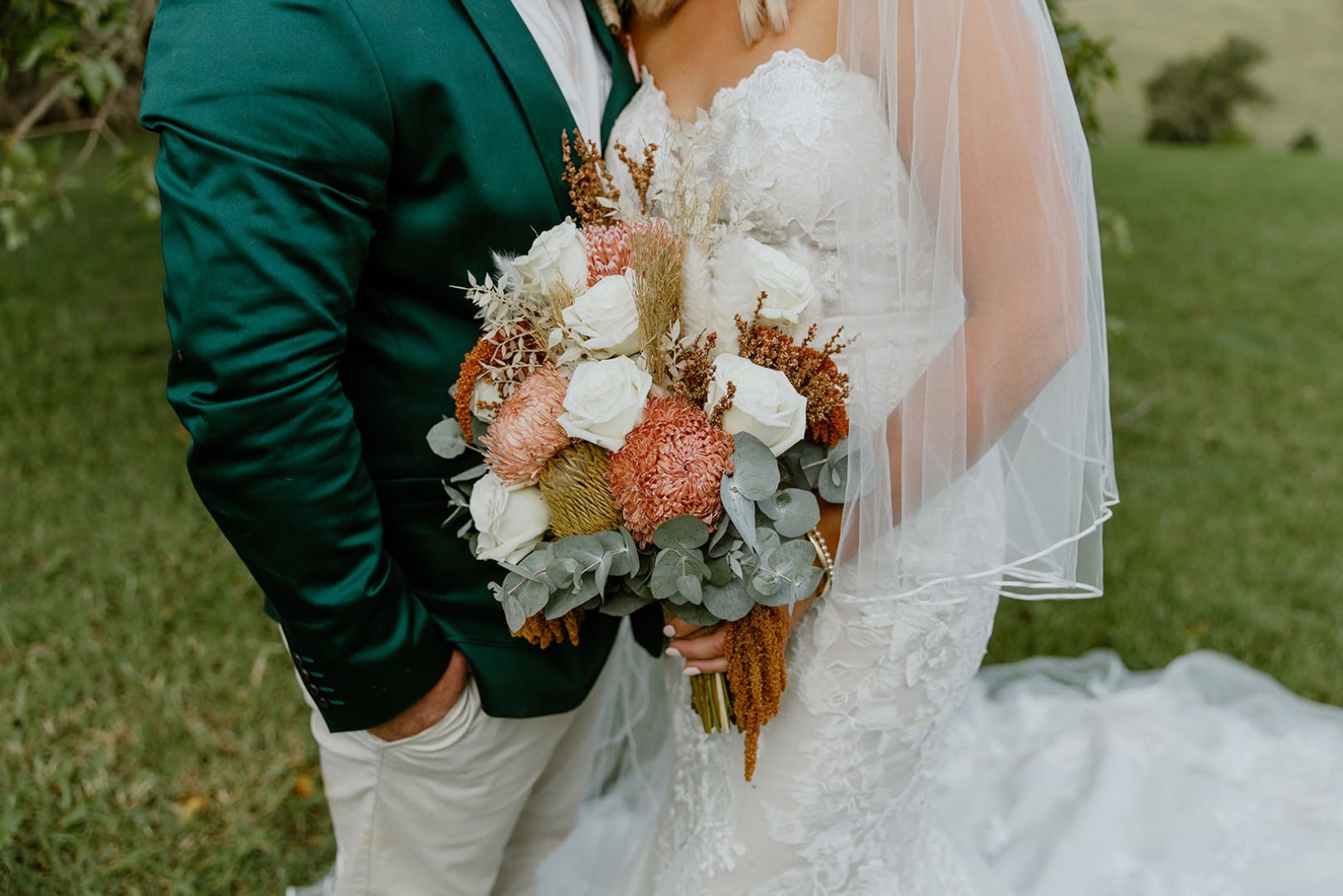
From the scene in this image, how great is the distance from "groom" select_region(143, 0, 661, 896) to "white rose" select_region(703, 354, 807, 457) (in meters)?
0.46

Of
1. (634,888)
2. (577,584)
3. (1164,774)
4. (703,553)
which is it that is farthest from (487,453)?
(1164,774)

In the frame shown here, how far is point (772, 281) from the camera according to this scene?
5.33 ft

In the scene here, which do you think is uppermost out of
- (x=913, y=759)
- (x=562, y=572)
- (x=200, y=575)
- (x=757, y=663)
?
(x=562, y=572)

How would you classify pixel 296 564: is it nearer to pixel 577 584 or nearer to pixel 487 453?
pixel 487 453

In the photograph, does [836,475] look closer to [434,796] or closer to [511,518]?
[511,518]

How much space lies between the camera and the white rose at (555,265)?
163 cm

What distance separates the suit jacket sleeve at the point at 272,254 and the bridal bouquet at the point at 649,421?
22cm

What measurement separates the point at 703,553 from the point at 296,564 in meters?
0.63

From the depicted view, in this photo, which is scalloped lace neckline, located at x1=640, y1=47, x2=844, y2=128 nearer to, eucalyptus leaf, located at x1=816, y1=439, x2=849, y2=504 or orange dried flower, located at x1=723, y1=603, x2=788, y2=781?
eucalyptus leaf, located at x1=816, y1=439, x2=849, y2=504

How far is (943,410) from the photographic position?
1.79m

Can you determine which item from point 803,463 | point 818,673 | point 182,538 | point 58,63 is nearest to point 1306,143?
point 182,538

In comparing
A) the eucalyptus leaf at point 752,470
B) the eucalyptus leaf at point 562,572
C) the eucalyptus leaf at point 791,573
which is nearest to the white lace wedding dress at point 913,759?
the eucalyptus leaf at point 752,470

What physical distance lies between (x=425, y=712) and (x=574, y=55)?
1246 millimetres

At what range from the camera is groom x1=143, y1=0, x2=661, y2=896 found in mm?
1492
